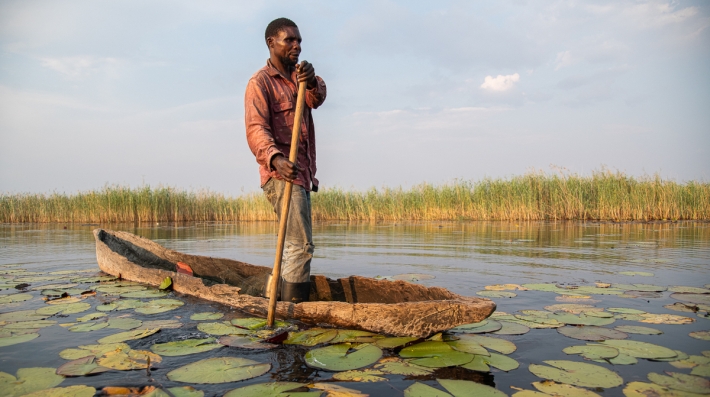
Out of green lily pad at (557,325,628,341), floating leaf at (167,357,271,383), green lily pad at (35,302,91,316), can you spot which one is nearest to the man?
floating leaf at (167,357,271,383)

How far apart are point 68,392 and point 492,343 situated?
6.88 feet

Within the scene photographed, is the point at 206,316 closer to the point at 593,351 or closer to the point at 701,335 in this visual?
the point at 593,351

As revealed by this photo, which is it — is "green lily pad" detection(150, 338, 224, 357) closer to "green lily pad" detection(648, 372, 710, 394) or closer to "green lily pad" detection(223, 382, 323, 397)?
"green lily pad" detection(223, 382, 323, 397)

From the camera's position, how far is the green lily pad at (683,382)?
6.37 feet

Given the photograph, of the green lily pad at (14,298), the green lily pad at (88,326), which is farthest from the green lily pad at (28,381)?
the green lily pad at (14,298)

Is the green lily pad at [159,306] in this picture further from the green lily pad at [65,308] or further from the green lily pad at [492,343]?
the green lily pad at [492,343]

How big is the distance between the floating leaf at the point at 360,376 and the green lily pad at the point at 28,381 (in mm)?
1271

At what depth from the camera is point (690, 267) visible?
524cm

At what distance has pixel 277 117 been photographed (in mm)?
3344

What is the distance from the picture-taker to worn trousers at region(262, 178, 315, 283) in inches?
125

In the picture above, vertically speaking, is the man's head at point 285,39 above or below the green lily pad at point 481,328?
above

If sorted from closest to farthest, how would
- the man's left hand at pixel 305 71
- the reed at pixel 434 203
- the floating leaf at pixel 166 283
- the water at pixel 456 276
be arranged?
1. the water at pixel 456 276
2. the man's left hand at pixel 305 71
3. the floating leaf at pixel 166 283
4. the reed at pixel 434 203

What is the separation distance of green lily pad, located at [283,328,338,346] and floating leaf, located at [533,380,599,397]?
1.16 meters

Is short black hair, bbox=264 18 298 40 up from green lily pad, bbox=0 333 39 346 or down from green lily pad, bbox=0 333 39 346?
up
